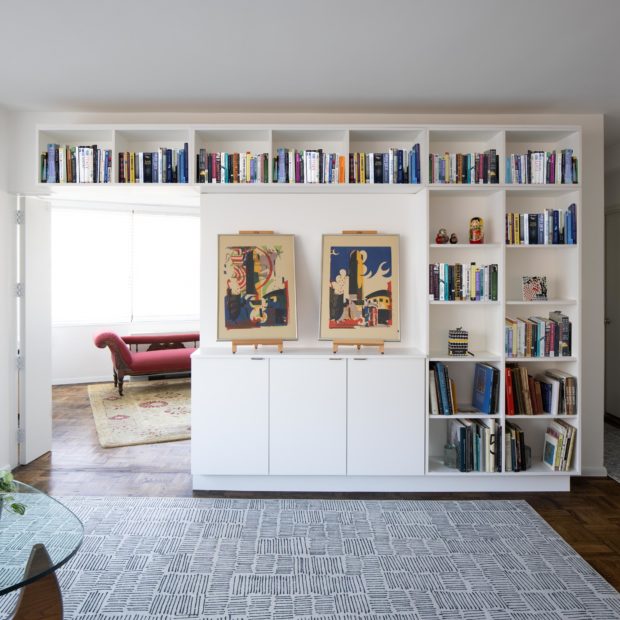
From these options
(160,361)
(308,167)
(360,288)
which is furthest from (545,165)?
(160,361)

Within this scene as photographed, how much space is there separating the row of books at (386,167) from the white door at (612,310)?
3.19m

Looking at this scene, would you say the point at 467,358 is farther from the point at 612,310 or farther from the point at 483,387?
the point at 612,310

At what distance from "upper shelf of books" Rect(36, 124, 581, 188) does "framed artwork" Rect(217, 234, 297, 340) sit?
17.1 inches

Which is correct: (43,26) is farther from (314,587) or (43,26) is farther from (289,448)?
(314,587)

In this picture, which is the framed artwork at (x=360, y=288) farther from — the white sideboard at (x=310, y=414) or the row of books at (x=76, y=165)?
the row of books at (x=76, y=165)


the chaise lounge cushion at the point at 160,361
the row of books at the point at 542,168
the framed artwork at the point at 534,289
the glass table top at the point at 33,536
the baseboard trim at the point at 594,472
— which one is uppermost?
the row of books at the point at 542,168

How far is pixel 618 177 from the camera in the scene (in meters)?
5.54

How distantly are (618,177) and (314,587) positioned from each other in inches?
202

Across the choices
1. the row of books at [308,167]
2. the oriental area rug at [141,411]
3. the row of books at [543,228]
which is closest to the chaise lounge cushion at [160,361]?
the oriental area rug at [141,411]

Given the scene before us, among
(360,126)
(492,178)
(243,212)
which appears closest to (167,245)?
(243,212)

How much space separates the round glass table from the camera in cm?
189

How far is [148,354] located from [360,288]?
3989 millimetres

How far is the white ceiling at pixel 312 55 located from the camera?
8.56ft

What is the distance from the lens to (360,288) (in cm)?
399
